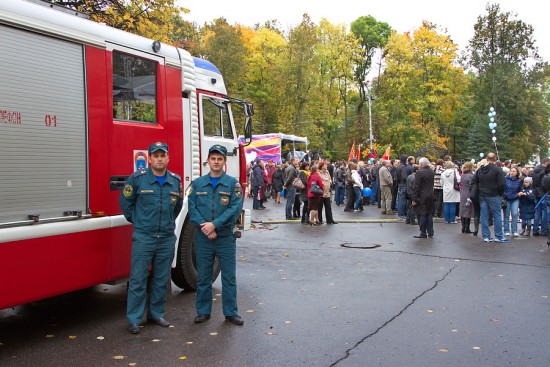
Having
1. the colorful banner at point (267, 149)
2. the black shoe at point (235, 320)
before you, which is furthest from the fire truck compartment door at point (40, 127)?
the colorful banner at point (267, 149)

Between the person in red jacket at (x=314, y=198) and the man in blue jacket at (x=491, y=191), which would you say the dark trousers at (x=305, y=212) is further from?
the man in blue jacket at (x=491, y=191)

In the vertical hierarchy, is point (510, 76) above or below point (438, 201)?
above

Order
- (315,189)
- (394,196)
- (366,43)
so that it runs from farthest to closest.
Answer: (366,43) < (394,196) < (315,189)

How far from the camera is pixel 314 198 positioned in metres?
15.8

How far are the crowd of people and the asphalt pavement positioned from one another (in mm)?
2303

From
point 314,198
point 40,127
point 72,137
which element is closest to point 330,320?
point 72,137

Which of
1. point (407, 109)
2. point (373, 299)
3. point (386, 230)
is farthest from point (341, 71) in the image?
point (373, 299)

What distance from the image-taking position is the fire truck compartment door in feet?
15.8

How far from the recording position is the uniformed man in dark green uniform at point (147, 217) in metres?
5.75

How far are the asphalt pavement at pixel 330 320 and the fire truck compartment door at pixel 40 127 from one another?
1409 mm

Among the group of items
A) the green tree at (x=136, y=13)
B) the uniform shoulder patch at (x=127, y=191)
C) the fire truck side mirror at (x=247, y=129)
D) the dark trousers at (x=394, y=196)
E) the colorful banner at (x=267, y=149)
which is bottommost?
the dark trousers at (x=394, y=196)

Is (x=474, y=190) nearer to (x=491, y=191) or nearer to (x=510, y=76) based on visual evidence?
(x=491, y=191)

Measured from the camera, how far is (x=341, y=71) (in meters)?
52.9

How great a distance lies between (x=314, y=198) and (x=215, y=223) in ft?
33.2
